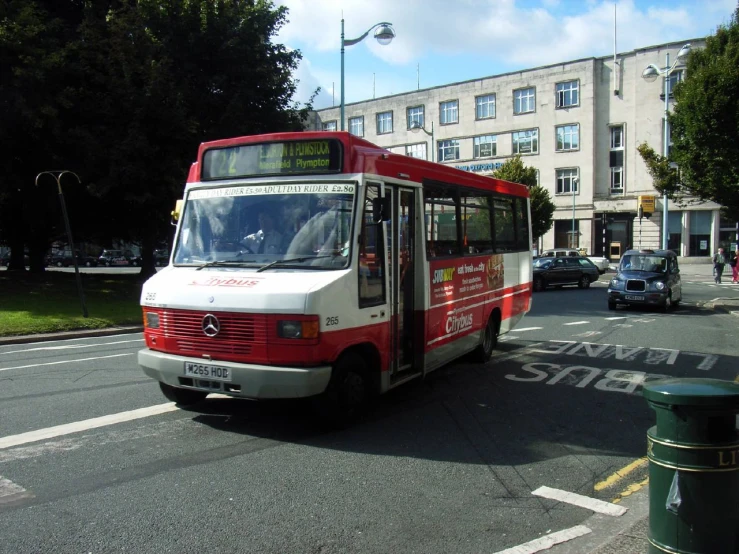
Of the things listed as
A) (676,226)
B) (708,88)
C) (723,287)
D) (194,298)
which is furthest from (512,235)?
(676,226)

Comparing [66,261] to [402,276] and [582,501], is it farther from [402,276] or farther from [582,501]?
[582,501]

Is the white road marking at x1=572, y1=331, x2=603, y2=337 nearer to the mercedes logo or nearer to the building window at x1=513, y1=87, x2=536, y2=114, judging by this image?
the mercedes logo

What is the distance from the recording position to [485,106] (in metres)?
61.1

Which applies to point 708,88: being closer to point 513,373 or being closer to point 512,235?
point 512,235

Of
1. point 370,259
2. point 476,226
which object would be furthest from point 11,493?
point 476,226

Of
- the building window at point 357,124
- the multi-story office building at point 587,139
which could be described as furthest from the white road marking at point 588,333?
the building window at point 357,124

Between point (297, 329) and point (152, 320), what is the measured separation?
1737 millimetres

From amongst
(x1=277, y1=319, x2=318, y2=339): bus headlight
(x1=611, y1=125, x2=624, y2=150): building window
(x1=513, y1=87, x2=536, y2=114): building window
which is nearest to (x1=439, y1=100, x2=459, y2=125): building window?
(x1=513, y1=87, x2=536, y2=114): building window

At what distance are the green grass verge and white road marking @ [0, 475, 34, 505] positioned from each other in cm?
1066

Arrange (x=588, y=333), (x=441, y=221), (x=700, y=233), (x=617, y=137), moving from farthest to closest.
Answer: (x=617, y=137)
(x=700, y=233)
(x=588, y=333)
(x=441, y=221)

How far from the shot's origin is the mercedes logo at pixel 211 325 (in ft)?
19.3

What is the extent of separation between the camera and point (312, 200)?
6340 millimetres

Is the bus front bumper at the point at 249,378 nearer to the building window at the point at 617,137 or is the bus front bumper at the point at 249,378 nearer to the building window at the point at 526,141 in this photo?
the building window at the point at 617,137

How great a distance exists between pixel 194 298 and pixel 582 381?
5563mm
